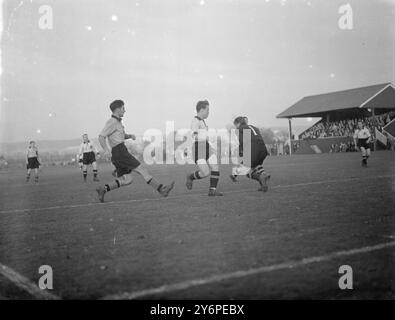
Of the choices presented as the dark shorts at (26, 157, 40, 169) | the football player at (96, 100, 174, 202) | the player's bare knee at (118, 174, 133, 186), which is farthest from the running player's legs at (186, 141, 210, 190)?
the dark shorts at (26, 157, 40, 169)

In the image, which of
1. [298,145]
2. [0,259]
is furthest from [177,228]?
[298,145]

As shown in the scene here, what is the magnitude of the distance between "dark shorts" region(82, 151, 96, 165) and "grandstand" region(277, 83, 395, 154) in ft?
81.5

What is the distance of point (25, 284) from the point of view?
3.56 m

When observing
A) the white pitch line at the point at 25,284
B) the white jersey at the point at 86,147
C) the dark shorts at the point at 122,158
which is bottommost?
the white pitch line at the point at 25,284

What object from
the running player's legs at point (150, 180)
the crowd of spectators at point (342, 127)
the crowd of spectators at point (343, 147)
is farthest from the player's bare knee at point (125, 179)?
the crowd of spectators at point (342, 127)

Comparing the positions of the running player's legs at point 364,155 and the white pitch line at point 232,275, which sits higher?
the running player's legs at point 364,155

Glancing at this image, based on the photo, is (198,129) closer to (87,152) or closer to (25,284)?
(25,284)

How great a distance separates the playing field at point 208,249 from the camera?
3.24 metres

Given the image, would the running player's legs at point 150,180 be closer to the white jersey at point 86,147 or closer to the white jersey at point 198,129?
the white jersey at point 198,129

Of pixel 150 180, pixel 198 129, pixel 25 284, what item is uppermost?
pixel 198 129

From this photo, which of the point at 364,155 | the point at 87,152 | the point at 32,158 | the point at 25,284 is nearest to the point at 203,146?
the point at 25,284

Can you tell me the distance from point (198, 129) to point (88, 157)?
1045 cm

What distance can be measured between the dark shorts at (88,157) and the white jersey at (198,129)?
33.3 feet

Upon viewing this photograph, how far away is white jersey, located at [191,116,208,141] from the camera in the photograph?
9039mm
